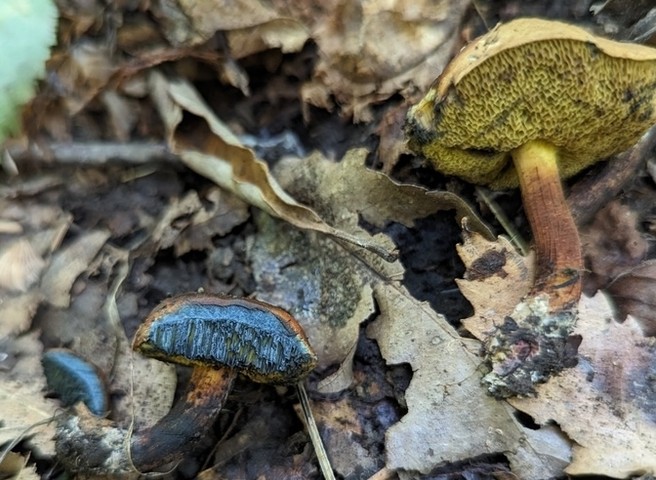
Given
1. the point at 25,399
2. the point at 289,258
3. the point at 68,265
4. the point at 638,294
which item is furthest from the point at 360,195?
the point at 25,399

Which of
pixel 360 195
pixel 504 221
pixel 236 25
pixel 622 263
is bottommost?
pixel 622 263

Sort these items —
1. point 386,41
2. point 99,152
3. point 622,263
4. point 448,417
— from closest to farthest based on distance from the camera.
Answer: point 448,417 → point 622,263 → point 99,152 → point 386,41

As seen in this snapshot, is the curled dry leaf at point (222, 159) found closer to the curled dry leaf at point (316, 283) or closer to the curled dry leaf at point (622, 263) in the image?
the curled dry leaf at point (316, 283)

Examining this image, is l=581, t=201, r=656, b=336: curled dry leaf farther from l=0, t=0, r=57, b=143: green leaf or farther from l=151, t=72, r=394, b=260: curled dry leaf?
l=0, t=0, r=57, b=143: green leaf

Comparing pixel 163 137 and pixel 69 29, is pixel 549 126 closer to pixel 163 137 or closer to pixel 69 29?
pixel 163 137

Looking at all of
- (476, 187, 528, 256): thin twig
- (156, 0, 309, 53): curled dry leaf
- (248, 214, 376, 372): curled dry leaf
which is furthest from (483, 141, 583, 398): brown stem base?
(156, 0, 309, 53): curled dry leaf

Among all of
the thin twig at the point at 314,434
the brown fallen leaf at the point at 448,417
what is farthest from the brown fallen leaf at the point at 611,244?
the thin twig at the point at 314,434

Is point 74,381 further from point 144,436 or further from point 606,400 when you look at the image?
point 606,400
